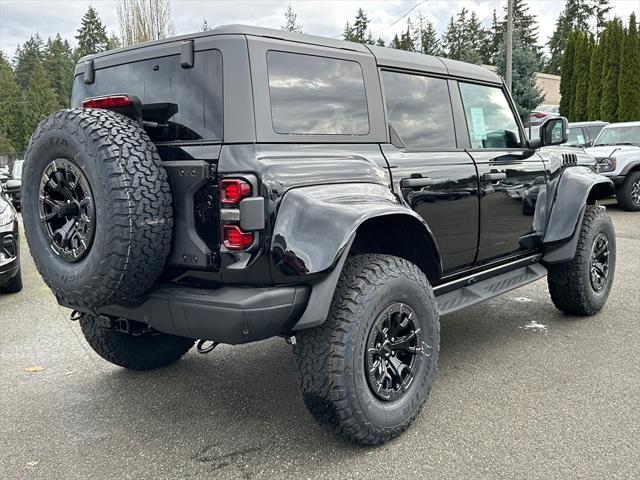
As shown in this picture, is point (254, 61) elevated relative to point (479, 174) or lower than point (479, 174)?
elevated

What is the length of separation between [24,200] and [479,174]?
102 inches

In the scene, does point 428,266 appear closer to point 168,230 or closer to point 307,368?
point 307,368

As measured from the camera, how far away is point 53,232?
9.26ft

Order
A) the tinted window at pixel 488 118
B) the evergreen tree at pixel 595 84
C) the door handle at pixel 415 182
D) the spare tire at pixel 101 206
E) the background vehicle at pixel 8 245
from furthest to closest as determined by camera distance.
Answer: the evergreen tree at pixel 595 84, the background vehicle at pixel 8 245, the tinted window at pixel 488 118, the door handle at pixel 415 182, the spare tire at pixel 101 206

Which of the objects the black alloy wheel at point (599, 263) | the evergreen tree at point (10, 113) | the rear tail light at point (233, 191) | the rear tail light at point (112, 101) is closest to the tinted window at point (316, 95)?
the rear tail light at point (233, 191)

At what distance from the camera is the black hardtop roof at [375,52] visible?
9.03ft

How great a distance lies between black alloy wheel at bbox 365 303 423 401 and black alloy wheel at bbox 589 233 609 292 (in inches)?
93.5

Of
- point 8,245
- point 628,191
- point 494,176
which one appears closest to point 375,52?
point 494,176

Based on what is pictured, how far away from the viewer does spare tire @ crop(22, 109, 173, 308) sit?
2.49 m

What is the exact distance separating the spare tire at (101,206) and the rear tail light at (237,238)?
271mm

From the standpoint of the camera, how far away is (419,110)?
12.0 ft

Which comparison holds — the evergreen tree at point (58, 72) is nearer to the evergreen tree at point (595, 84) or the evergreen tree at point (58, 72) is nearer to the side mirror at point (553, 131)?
the evergreen tree at point (595, 84)

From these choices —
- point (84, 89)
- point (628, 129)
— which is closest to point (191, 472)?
point (84, 89)

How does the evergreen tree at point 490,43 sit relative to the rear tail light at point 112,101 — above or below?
above
